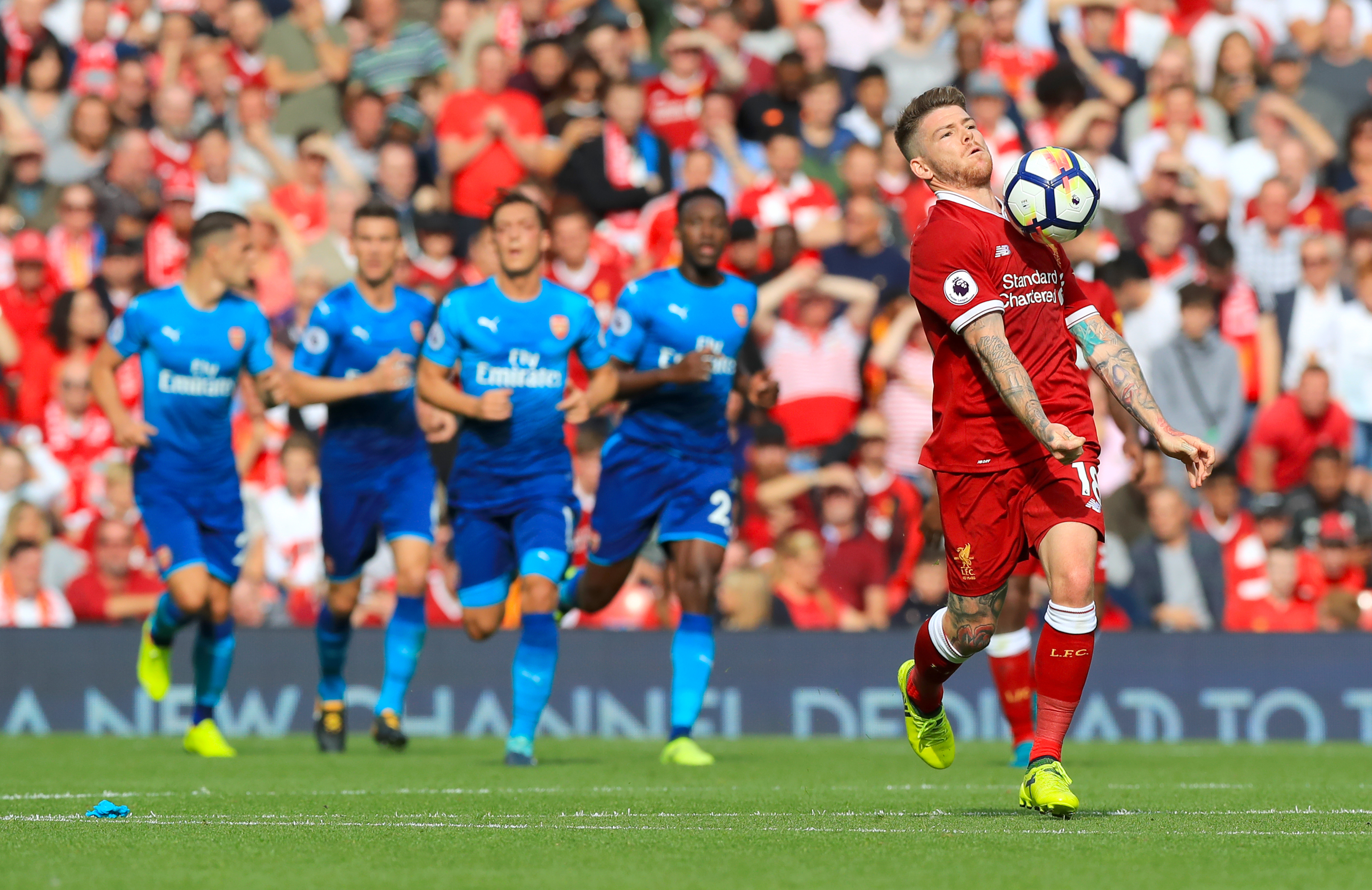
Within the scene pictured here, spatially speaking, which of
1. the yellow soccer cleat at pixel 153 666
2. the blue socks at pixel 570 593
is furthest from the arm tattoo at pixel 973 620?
the yellow soccer cleat at pixel 153 666

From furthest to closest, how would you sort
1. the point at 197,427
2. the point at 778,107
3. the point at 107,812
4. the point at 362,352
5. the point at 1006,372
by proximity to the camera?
the point at 778,107 → the point at 362,352 → the point at 197,427 → the point at 107,812 → the point at 1006,372

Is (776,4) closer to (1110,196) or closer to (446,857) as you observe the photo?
(1110,196)

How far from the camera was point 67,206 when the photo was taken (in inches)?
640

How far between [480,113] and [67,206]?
3.67 metres

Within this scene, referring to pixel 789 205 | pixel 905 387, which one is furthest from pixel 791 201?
pixel 905 387

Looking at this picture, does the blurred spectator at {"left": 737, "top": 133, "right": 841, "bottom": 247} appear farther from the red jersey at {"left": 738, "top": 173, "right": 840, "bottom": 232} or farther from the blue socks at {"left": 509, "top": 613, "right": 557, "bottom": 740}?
the blue socks at {"left": 509, "top": 613, "right": 557, "bottom": 740}

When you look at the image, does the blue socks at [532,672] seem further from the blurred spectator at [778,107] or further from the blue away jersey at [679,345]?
the blurred spectator at [778,107]

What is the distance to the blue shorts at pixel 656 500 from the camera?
10602 millimetres

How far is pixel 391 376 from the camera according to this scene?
10789 mm

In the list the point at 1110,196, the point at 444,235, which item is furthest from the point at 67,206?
the point at 1110,196

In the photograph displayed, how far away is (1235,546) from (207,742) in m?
7.55

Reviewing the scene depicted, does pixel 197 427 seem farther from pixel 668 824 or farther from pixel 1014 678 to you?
pixel 668 824

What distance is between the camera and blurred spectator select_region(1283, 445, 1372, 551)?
13.9m

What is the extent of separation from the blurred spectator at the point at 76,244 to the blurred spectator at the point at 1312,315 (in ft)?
33.2
